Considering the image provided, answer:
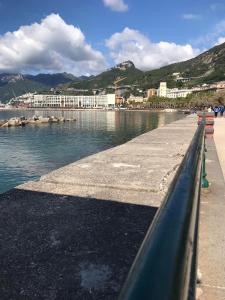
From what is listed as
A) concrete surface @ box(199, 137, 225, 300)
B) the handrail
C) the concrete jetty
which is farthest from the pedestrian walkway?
the handrail

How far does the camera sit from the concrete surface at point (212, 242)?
101 inches

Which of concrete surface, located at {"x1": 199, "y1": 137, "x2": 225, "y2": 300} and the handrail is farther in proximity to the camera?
concrete surface, located at {"x1": 199, "y1": 137, "x2": 225, "y2": 300}

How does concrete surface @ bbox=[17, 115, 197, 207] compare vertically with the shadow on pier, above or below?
above

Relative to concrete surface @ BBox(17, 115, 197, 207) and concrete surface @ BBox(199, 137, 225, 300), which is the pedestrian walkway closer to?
concrete surface @ BBox(199, 137, 225, 300)

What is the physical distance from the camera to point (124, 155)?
753cm

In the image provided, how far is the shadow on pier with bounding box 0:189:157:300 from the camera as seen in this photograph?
223 centimetres

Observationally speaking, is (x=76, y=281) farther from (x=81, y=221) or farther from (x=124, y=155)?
(x=124, y=155)

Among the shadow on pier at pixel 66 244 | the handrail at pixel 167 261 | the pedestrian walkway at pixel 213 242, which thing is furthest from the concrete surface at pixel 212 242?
the handrail at pixel 167 261

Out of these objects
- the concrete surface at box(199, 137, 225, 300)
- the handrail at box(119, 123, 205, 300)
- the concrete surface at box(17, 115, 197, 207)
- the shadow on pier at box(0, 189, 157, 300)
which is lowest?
the concrete surface at box(199, 137, 225, 300)

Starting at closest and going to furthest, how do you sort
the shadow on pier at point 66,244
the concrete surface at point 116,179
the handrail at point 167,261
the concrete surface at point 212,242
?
the handrail at point 167,261 → the shadow on pier at point 66,244 → the concrete surface at point 212,242 → the concrete surface at point 116,179

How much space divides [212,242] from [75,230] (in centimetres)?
136

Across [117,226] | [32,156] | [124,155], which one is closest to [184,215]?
[117,226]

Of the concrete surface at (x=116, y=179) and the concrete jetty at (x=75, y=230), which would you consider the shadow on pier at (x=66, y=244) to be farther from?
the concrete surface at (x=116, y=179)

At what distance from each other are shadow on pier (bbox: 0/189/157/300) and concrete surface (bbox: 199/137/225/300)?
58 centimetres
